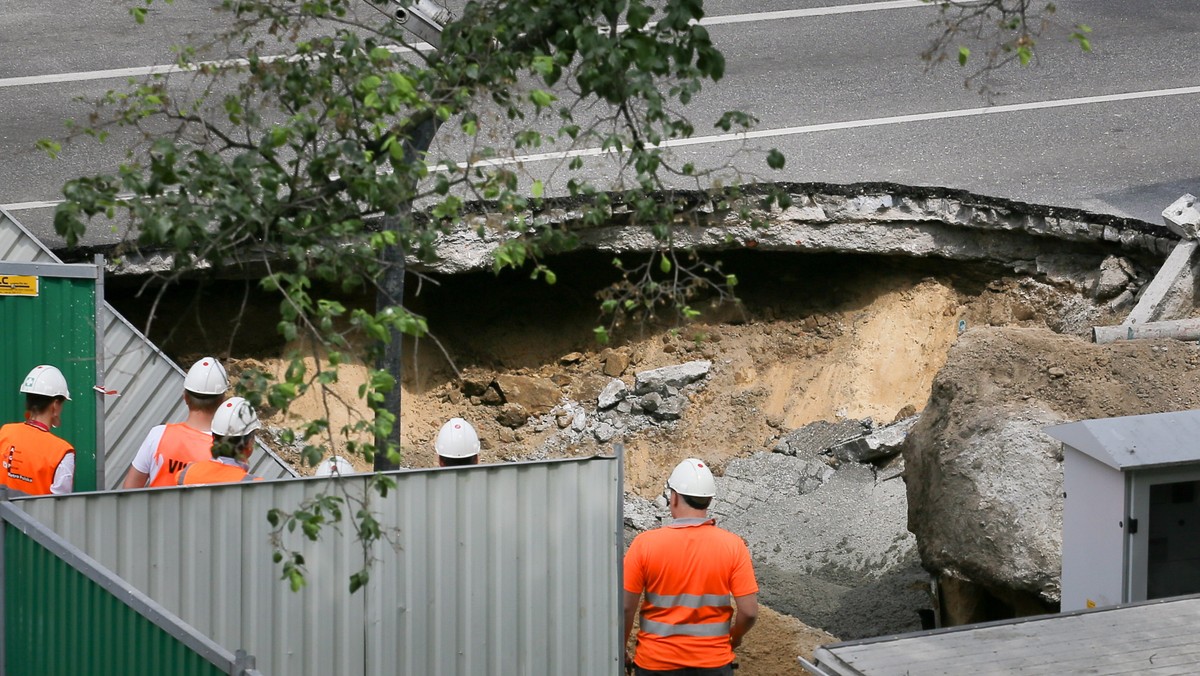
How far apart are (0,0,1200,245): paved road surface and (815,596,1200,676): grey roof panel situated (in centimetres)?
604

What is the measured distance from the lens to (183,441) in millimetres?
5715

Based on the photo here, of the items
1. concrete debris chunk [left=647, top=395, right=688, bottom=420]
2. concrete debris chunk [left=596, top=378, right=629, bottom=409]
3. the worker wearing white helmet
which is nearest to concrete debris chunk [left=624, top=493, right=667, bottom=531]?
concrete debris chunk [left=647, top=395, right=688, bottom=420]

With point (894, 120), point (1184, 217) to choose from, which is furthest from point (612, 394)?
point (1184, 217)

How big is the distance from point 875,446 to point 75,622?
6.16 m

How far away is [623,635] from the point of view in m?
5.45

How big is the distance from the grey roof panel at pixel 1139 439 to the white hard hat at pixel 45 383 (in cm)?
456

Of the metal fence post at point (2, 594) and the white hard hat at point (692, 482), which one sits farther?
the white hard hat at point (692, 482)

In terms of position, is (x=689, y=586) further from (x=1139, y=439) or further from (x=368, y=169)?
(x=368, y=169)

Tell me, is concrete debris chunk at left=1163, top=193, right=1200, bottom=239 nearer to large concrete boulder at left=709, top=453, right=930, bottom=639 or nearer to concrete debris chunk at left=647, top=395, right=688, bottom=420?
large concrete boulder at left=709, top=453, right=930, bottom=639

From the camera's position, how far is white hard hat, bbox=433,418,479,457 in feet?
20.2

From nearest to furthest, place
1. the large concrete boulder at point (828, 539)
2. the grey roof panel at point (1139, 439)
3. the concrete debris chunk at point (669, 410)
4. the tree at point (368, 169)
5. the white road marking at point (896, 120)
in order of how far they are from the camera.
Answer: the tree at point (368, 169), the grey roof panel at point (1139, 439), the large concrete boulder at point (828, 539), the concrete debris chunk at point (669, 410), the white road marking at point (896, 120)

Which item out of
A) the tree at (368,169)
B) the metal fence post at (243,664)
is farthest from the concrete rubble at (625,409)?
the metal fence post at (243,664)

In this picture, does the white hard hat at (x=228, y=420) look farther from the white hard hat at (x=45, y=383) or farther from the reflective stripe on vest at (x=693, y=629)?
the reflective stripe on vest at (x=693, y=629)

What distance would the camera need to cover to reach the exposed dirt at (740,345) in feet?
33.0
